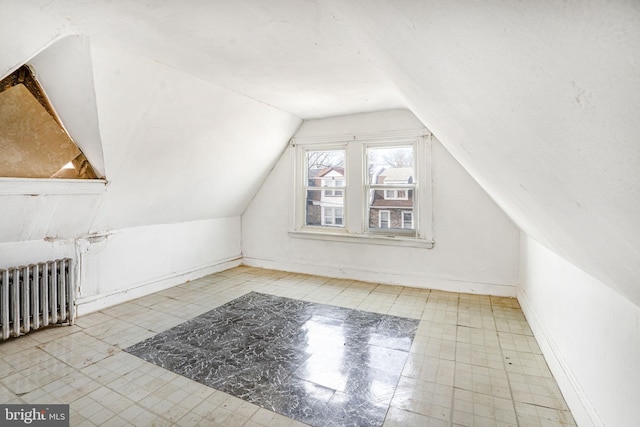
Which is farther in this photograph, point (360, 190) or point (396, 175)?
point (360, 190)

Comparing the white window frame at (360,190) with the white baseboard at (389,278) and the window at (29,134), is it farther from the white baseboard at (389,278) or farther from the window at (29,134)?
the window at (29,134)

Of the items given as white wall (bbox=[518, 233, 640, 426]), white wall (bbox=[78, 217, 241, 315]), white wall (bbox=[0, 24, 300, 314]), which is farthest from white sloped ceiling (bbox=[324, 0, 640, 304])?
white wall (bbox=[78, 217, 241, 315])

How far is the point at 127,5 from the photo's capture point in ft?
6.04

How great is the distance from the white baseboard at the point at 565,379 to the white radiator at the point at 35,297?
158 inches

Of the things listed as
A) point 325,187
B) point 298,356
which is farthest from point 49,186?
point 325,187

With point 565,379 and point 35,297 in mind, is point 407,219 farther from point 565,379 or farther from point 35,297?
point 35,297

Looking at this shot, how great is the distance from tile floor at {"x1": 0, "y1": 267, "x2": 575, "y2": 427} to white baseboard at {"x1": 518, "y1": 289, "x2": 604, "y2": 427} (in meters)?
0.05

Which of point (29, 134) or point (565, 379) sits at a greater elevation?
point (29, 134)

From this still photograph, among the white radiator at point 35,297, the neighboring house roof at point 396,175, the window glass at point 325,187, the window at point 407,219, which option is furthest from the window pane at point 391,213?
the white radiator at point 35,297

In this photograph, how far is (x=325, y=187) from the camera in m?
4.89

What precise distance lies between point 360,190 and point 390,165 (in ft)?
1.78

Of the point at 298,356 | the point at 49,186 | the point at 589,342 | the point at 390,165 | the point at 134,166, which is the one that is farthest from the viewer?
the point at 390,165

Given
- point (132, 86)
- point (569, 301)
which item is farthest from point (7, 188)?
point (569, 301)

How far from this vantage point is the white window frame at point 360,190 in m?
4.19
